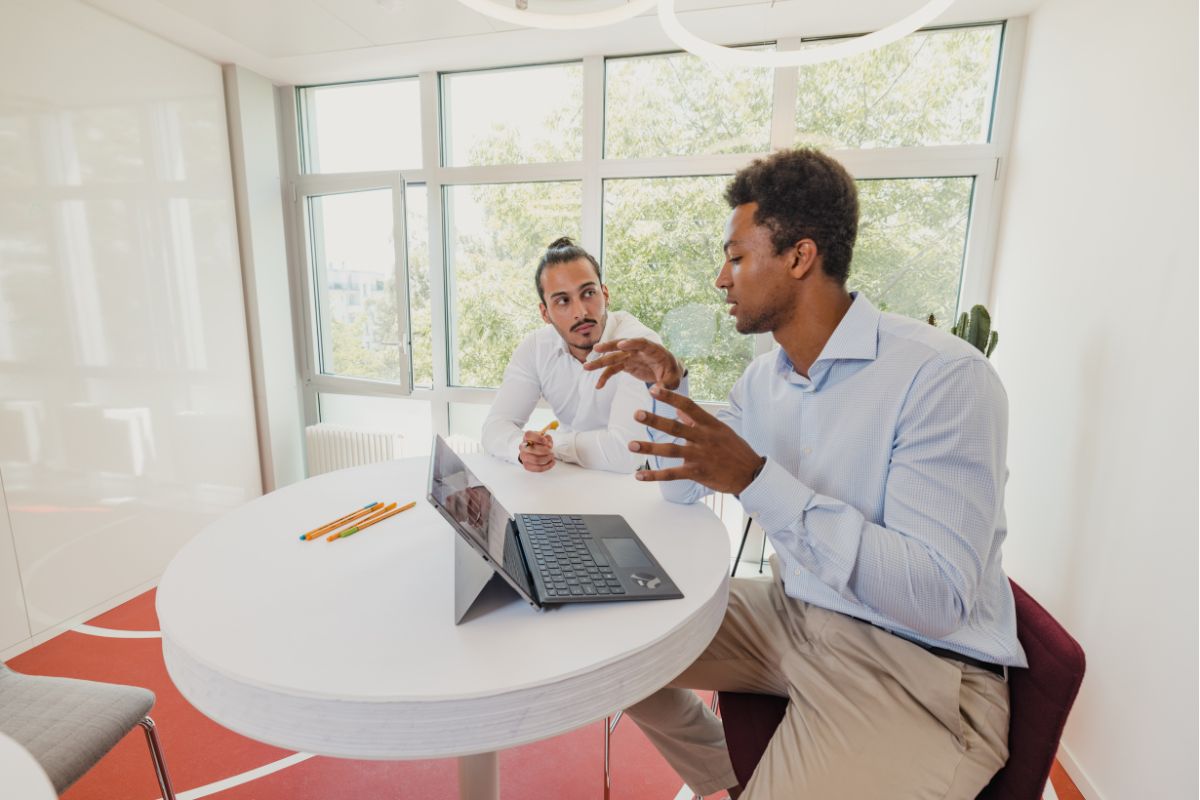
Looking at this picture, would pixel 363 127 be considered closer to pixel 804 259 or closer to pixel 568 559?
pixel 804 259

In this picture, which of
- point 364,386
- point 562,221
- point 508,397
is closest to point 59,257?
point 364,386

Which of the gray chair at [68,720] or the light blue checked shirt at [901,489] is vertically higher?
the light blue checked shirt at [901,489]

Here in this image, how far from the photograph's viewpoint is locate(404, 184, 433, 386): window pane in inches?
132

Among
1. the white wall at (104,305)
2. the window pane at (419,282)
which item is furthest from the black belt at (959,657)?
the white wall at (104,305)

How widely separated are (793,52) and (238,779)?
2.55 meters

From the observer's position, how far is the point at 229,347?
Answer: 10.4 feet

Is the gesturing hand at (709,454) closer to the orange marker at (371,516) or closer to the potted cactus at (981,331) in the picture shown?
the orange marker at (371,516)

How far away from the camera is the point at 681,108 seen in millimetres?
2902

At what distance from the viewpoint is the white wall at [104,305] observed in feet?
7.29

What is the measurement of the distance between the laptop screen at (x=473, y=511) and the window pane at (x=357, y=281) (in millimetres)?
2558

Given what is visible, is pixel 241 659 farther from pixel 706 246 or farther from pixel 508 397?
pixel 706 246

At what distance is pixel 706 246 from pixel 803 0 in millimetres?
1102

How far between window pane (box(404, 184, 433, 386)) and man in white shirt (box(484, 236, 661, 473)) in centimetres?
153

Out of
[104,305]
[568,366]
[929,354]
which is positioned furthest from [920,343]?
[104,305]
